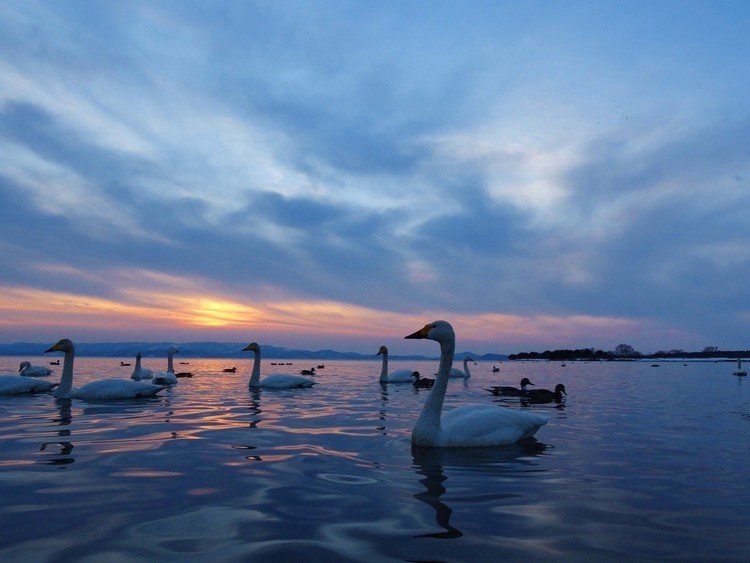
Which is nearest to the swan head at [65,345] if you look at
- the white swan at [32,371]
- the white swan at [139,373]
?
the white swan at [139,373]

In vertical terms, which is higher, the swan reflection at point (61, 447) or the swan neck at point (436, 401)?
the swan neck at point (436, 401)

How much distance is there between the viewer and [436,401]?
9039 millimetres

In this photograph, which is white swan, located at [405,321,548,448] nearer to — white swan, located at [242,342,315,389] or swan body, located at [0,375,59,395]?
Answer: white swan, located at [242,342,315,389]

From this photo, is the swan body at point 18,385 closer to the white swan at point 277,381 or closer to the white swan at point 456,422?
the white swan at point 277,381

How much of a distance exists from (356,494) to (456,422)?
12.1ft

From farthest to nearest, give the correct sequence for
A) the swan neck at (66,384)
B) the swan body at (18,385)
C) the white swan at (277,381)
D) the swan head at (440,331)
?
the white swan at (277,381) < the swan body at (18,385) < the swan neck at (66,384) < the swan head at (440,331)

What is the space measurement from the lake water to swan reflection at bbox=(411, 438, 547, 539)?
0.03 m

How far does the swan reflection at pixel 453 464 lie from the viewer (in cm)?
525

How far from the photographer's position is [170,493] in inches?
227

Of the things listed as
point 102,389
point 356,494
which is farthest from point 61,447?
point 102,389

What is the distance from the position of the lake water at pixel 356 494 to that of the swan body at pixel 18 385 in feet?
23.1

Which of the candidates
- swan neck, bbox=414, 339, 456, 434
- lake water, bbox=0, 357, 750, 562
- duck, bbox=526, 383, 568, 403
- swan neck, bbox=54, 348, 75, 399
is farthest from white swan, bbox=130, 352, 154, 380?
swan neck, bbox=414, 339, 456, 434

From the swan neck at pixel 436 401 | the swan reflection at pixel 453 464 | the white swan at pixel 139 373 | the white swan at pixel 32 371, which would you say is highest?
the swan neck at pixel 436 401

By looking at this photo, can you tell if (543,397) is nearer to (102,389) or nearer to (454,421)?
(454,421)
